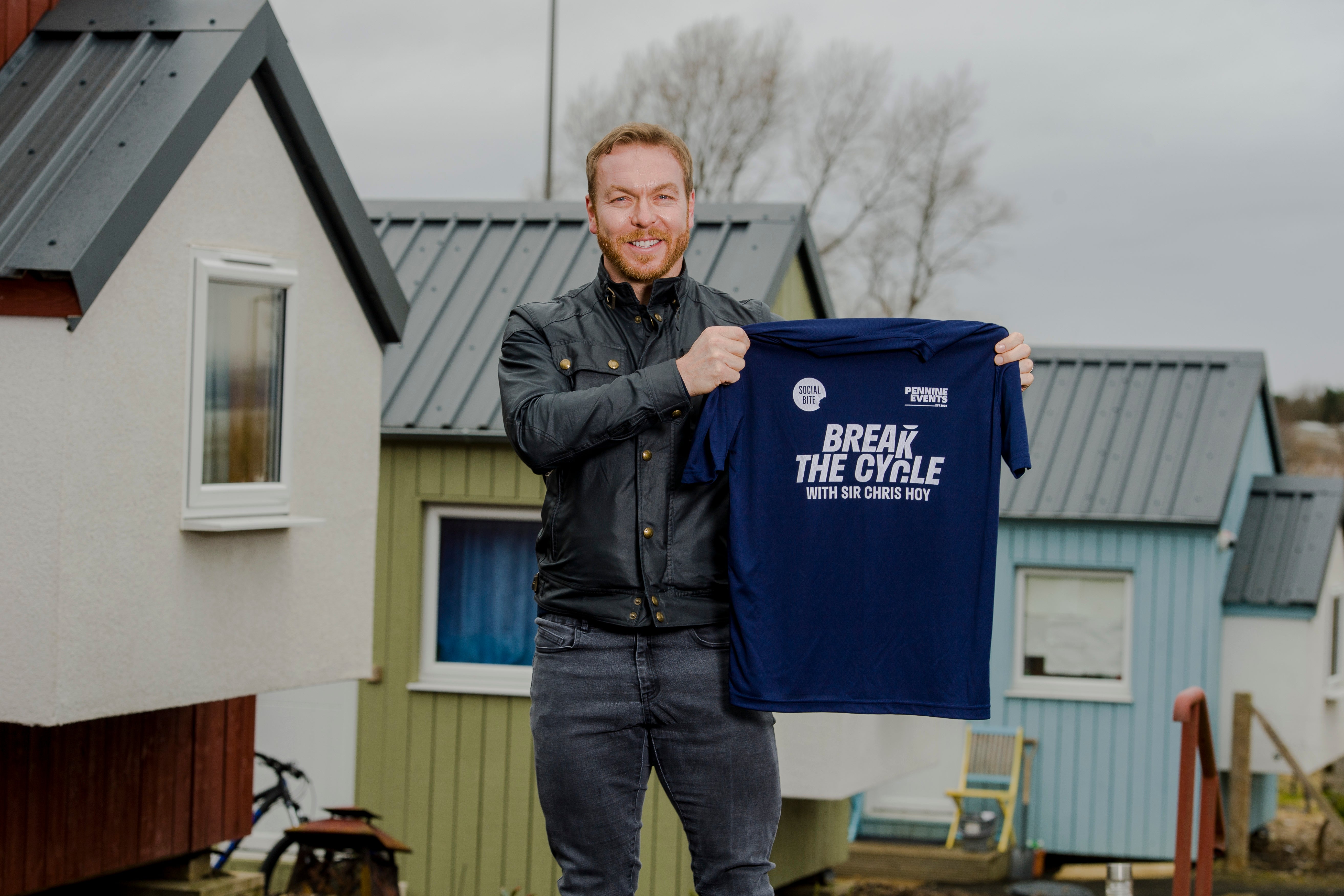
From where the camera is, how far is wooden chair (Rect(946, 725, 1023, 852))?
1456cm

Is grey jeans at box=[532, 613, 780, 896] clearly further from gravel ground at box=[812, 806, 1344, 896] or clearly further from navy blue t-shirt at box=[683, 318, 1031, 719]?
gravel ground at box=[812, 806, 1344, 896]

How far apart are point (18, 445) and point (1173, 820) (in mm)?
12206

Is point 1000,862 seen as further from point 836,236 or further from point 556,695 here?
point 836,236

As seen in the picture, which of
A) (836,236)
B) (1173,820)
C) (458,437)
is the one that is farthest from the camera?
(836,236)

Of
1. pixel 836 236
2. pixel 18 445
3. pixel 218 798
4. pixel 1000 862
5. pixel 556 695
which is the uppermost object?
pixel 836 236

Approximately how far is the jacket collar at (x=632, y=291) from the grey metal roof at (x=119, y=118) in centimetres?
298

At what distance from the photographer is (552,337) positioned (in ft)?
9.69

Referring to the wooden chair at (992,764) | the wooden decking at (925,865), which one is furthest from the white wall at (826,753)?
the wooden chair at (992,764)

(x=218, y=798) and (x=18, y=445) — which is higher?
(x=18, y=445)

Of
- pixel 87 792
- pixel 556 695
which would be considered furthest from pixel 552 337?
pixel 87 792

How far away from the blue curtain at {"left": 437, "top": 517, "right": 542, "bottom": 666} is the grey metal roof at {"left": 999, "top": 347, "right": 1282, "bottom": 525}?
6.42 metres

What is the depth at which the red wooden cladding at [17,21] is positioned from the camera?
20.4 ft

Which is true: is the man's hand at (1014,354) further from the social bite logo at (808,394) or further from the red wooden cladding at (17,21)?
the red wooden cladding at (17,21)

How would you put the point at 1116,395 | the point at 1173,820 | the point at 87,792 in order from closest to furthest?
the point at 87,792 → the point at 1173,820 → the point at 1116,395
